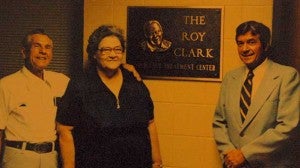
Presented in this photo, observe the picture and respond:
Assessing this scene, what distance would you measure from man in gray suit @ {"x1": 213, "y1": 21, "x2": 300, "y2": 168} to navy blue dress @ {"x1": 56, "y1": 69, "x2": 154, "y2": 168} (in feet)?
1.62

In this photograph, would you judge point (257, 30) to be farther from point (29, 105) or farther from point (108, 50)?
point (29, 105)

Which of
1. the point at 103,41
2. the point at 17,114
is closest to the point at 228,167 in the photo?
the point at 103,41

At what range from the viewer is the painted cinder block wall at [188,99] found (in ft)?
8.40

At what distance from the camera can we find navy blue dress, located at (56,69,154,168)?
231cm

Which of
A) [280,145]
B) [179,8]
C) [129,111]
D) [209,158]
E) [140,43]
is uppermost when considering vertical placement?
[179,8]

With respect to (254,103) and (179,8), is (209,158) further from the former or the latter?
(179,8)

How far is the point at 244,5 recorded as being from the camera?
8.32 feet

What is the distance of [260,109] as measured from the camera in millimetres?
2287

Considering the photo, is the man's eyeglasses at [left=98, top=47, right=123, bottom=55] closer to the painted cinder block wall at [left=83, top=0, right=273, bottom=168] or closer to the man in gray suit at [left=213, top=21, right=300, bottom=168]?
the painted cinder block wall at [left=83, top=0, right=273, bottom=168]

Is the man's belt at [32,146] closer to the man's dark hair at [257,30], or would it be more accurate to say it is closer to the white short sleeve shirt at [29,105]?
the white short sleeve shirt at [29,105]

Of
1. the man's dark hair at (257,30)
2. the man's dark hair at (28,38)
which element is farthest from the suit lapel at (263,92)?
the man's dark hair at (28,38)

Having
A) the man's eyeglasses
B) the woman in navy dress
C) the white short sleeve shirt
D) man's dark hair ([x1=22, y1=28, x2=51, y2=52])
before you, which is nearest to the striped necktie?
the woman in navy dress

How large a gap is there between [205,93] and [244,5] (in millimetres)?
555

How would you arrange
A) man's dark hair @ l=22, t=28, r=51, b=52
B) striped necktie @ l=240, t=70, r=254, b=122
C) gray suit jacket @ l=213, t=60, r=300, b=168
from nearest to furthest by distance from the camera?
gray suit jacket @ l=213, t=60, r=300, b=168
striped necktie @ l=240, t=70, r=254, b=122
man's dark hair @ l=22, t=28, r=51, b=52
